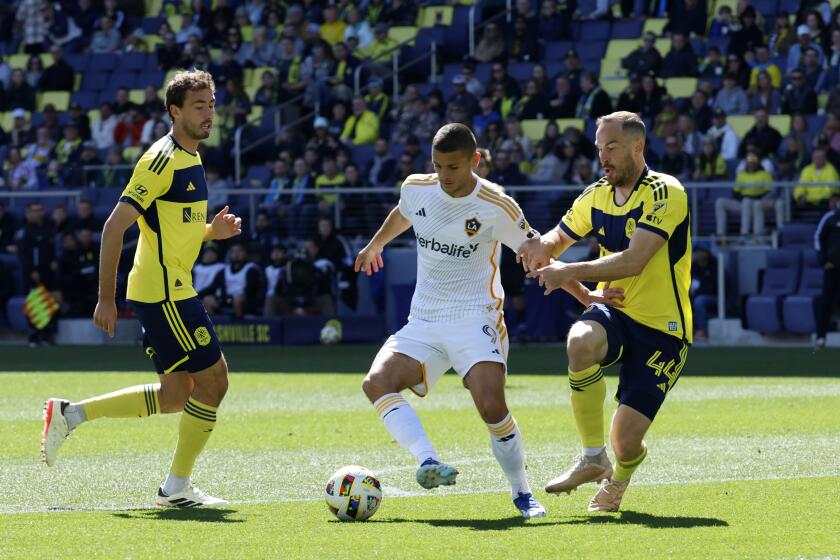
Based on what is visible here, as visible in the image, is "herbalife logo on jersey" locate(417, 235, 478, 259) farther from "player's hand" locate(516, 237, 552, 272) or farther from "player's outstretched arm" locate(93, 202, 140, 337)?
"player's outstretched arm" locate(93, 202, 140, 337)

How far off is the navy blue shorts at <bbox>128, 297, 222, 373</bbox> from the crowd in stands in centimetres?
1454

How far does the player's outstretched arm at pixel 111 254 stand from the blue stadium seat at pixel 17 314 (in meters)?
17.6

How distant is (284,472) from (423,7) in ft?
66.3

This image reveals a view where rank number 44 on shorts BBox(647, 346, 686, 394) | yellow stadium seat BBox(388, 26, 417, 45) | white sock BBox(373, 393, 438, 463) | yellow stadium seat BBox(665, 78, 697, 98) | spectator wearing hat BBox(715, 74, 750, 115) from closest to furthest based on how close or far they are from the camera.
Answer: white sock BBox(373, 393, 438, 463) < number 44 on shorts BBox(647, 346, 686, 394) < spectator wearing hat BBox(715, 74, 750, 115) < yellow stadium seat BBox(665, 78, 697, 98) < yellow stadium seat BBox(388, 26, 417, 45)

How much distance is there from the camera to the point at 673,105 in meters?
23.0

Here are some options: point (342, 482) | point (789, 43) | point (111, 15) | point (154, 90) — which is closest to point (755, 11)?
point (789, 43)

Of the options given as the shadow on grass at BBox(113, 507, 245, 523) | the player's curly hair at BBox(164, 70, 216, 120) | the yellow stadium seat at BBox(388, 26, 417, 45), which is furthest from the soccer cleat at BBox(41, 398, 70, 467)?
the yellow stadium seat at BBox(388, 26, 417, 45)

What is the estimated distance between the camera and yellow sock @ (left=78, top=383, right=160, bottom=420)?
8.19 meters

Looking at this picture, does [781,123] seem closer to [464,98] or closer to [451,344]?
[464,98]

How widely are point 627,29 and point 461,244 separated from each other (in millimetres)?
18944

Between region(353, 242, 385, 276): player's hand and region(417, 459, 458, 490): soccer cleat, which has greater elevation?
region(353, 242, 385, 276): player's hand

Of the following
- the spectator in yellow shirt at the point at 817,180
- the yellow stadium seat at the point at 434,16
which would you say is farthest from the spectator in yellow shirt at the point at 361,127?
the spectator in yellow shirt at the point at 817,180

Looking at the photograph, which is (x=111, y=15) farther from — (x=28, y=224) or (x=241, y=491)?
(x=241, y=491)

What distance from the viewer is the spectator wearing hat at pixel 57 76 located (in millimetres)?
30203
